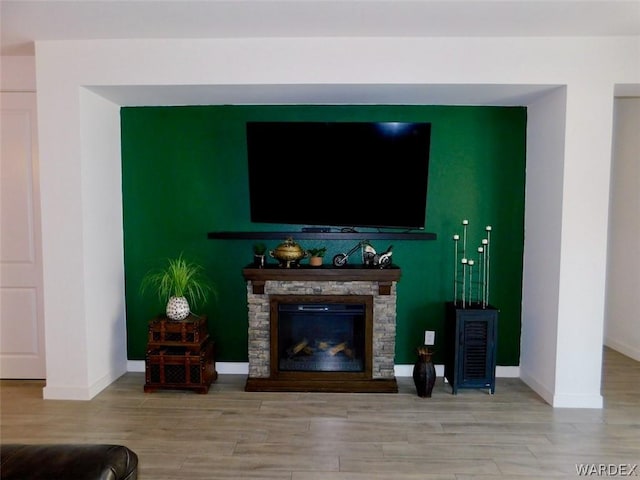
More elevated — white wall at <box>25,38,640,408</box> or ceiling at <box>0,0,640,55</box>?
ceiling at <box>0,0,640,55</box>

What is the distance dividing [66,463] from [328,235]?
2.49 metres

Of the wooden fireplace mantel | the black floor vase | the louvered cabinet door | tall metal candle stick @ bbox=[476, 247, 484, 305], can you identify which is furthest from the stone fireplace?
tall metal candle stick @ bbox=[476, 247, 484, 305]

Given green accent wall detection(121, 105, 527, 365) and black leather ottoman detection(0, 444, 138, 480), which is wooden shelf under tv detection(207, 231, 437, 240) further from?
black leather ottoman detection(0, 444, 138, 480)

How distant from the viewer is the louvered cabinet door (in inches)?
137

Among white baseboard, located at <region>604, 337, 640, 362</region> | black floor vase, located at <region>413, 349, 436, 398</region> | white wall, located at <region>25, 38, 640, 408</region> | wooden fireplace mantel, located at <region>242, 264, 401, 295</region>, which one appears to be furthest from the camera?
white baseboard, located at <region>604, 337, 640, 362</region>

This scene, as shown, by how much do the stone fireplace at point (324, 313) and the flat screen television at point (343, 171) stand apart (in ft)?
1.45

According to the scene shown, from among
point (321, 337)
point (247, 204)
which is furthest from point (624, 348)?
point (247, 204)

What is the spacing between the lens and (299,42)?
315cm

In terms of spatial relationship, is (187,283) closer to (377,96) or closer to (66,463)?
(377,96)

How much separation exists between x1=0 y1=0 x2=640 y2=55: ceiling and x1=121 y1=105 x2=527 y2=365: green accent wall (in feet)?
2.78

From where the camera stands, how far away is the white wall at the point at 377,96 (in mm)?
3133

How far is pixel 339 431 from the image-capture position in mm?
2934

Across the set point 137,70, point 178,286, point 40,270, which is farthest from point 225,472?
point 137,70

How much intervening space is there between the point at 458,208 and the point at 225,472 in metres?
2.68
